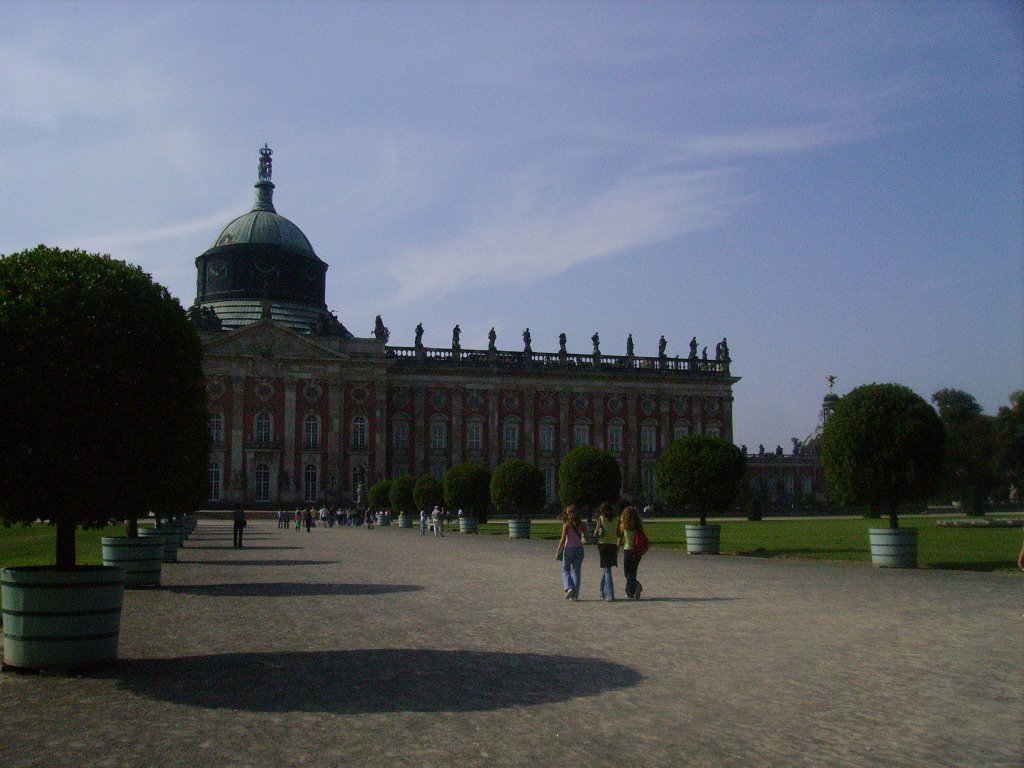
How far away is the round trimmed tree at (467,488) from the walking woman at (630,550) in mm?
29401

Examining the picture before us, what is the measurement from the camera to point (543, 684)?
8.71 m

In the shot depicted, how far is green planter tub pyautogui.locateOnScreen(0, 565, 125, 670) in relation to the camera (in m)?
9.42

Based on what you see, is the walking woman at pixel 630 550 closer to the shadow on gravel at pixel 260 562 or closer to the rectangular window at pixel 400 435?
the shadow on gravel at pixel 260 562

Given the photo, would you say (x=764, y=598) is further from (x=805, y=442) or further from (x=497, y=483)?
(x=805, y=442)

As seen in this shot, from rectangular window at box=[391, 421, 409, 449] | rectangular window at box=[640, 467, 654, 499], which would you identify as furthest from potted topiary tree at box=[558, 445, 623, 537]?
rectangular window at box=[640, 467, 654, 499]

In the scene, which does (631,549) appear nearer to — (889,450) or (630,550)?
(630,550)

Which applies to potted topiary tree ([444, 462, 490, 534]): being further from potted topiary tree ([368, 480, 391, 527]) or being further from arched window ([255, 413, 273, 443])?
arched window ([255, 413, 273, 443])

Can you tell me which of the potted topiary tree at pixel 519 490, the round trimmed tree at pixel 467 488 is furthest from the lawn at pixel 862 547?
the round trimmed tree at pixel 467 488

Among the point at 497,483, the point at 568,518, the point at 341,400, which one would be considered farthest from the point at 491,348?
the point at 568,518

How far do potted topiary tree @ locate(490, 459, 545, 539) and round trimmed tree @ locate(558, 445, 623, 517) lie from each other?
498 centimetres

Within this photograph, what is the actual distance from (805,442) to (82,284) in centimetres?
11363

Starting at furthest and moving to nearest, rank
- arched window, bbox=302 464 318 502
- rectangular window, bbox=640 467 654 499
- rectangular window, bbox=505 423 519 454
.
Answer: rectangular window, bbox=640 467 654 499 < rectangular window, bbox=505 423 519 454 < arched window, bbox=302 464 318 502

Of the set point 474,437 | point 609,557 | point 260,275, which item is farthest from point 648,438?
point 609,557

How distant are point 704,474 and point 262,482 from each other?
51.6 meters
